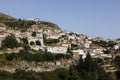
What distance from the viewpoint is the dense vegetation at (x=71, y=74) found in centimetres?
4228

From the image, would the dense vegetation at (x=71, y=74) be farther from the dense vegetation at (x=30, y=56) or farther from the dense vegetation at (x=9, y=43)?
the dense vegetation at (x=9, y=43)

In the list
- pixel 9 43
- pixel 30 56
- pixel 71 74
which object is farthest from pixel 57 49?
pixel 71 74

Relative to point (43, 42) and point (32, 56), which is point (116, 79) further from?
point (43, 42)

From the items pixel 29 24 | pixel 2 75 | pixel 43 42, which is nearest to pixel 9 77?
pixel 2 75

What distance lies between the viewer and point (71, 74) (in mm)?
46312

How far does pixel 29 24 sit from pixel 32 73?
41117 millimetres

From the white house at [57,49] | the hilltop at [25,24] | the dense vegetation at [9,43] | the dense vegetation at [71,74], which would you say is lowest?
the dense vegetation at [71,74]

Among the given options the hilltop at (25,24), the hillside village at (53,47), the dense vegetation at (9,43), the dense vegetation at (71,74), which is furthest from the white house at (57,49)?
the hilltop at (25,24)

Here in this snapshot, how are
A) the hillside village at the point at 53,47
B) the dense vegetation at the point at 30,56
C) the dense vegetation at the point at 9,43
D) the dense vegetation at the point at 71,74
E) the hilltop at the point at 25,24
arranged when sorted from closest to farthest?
1. the dense vegetation at the point at 71,74
2. the dense vegetation at the point at 30,56
3. the hillside village at the point at 53,47
4. the dense vegetation at the point at 9,43
5. the hilltop at the point at 25,24

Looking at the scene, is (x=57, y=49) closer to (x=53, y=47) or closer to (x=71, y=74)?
A: (x=53, y=47)

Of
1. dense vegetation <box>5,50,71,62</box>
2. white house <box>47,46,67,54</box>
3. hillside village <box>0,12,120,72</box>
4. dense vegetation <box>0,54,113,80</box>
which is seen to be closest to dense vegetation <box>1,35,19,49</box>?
hillside village <box>0,12,120,72</box>

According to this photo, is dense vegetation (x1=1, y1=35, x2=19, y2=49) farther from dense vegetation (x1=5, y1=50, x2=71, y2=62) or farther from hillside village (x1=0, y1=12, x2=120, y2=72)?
dense vegetation (x1=5, y1=50, x2=71, y2=62)

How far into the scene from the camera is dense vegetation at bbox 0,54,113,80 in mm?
42281

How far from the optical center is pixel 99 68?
1981 inches
